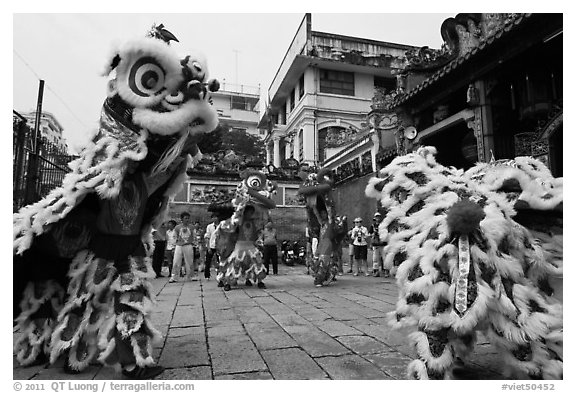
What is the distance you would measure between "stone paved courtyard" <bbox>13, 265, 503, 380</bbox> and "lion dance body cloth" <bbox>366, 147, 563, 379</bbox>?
372 mm

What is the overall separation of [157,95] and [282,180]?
51.2 ft

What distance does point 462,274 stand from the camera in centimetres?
203

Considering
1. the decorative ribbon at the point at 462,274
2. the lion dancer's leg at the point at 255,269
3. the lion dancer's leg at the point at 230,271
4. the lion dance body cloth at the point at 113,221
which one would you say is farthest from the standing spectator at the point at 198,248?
the decorative ribbon at the point at 462,274

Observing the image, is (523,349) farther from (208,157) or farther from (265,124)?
(265,124)

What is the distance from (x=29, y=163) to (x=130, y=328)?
15.5ft

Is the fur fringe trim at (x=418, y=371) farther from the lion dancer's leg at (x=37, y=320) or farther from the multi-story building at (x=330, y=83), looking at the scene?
the multi-story building at (x=330, y=83)

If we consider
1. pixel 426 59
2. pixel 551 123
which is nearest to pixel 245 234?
pixel 551 123

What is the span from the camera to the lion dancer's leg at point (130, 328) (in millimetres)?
2406

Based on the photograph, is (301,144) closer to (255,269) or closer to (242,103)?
(255,269)

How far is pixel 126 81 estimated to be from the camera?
2.45m

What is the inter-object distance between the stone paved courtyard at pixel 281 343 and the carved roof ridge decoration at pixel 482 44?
4312mm

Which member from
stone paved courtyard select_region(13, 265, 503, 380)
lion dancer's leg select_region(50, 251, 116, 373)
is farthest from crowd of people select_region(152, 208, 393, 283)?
lion dancer's leg select_region(50, 251, 116, 373)

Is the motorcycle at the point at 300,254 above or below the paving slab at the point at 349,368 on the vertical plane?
above

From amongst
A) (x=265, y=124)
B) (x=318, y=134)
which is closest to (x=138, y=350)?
(x=318, y=134)
